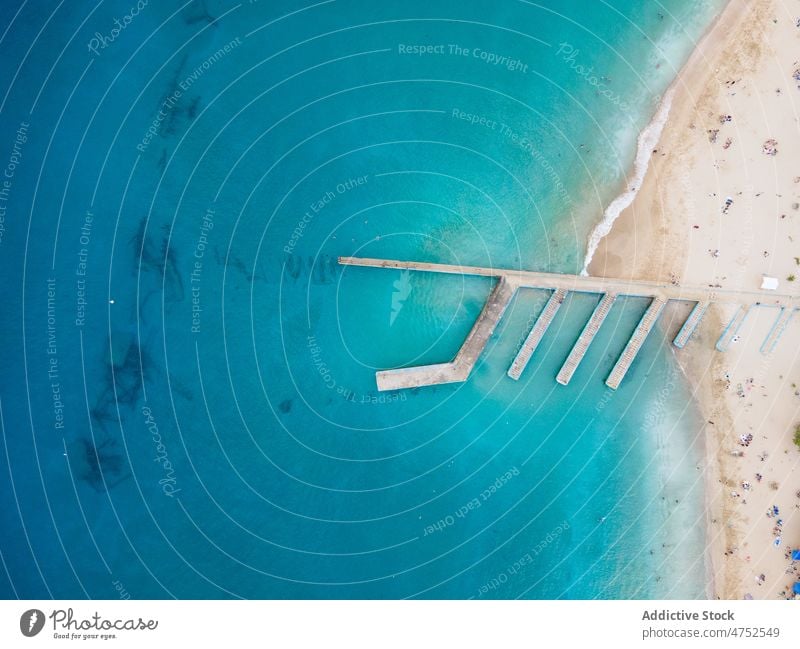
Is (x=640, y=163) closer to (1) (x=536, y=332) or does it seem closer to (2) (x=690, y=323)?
(2) (x=690, y=323)

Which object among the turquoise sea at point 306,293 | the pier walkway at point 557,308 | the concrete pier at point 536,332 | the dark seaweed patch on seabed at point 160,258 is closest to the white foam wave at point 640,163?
the turquoise sea at point 306,293

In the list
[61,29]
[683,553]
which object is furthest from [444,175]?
[683,553]

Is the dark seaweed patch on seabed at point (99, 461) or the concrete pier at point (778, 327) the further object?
the concrete pier at point (778, 327)

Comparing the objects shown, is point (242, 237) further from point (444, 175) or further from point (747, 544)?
point (747, 544)

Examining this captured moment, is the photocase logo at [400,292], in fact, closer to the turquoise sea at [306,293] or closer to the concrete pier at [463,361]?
the turquoise sea at [306,293]

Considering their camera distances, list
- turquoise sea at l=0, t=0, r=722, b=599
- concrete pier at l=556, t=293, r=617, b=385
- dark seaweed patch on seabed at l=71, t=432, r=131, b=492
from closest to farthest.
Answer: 1. turquoise sea at l=0, t=0, r=722, b=599
2. dark seaweed patch on seabed at l=71, t=432, r=131, b=492
3. concrete pier at l=556, t=293, r=617, b=385
